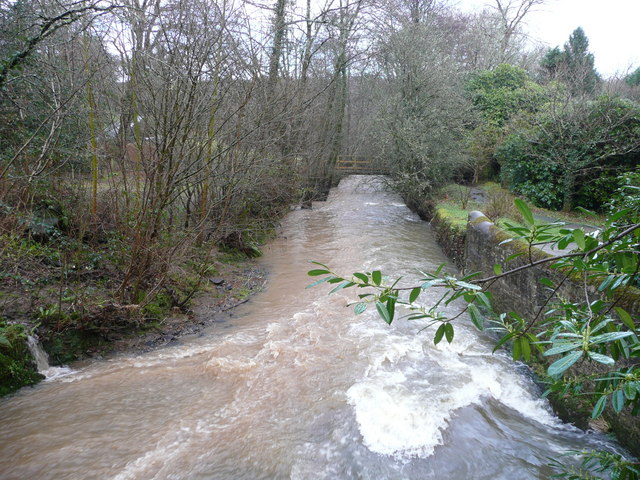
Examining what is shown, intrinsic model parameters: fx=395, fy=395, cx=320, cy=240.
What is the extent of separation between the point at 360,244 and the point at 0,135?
9.02 meters

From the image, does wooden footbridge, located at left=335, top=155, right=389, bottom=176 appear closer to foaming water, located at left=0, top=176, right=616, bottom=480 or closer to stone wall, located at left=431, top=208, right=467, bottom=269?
stone wall, located at left=431, top=208, right=467, bottom=269

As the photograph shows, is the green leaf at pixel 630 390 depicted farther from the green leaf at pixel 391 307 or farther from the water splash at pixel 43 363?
the water splash at pixel 43 363

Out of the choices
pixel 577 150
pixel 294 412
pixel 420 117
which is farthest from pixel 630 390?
pixel 420 117

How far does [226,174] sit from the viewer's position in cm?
783

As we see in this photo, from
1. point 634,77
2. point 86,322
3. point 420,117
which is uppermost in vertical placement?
point 634,77

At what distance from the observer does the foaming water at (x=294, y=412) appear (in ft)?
12.6

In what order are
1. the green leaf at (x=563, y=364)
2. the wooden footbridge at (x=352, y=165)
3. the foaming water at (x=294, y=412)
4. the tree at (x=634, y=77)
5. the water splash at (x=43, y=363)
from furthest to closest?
1. the wooden footbridge at (x=352, y=165)
2. the tree at (x=634, y=77)
3. the water splash at (x=43, y=363)
4. the foaming water at (x=294, y=412)
5. the green leaf at (x=563, y=364)

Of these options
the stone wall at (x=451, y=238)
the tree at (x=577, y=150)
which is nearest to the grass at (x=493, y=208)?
the stone wall at (x=451, y=238)

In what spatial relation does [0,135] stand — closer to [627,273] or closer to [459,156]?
[627,273]

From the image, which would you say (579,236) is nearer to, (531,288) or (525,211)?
(525,211)

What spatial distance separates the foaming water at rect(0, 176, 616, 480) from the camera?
3848 mm

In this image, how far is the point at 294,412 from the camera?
4.64 metres

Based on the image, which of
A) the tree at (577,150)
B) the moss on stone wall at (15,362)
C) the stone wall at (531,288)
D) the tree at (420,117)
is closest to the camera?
the stone wall at (531,288)

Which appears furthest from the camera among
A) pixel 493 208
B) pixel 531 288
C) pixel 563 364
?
pixel 493 208
